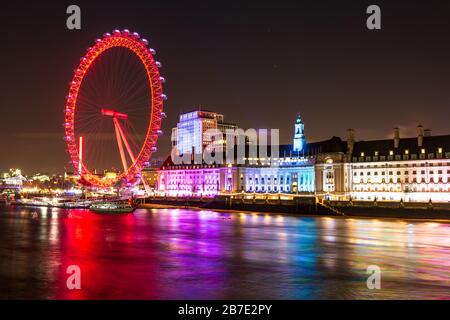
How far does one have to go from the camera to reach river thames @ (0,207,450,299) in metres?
24.3

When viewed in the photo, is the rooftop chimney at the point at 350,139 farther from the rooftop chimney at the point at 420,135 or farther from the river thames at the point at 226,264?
the river thames at the point at 226,264

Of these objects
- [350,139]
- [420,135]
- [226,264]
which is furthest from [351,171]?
[226,264]

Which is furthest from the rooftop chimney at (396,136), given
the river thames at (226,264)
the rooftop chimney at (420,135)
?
the river thames at (226,264)

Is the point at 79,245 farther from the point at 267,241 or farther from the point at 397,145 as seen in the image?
the point at 397,145

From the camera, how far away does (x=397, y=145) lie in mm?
115000

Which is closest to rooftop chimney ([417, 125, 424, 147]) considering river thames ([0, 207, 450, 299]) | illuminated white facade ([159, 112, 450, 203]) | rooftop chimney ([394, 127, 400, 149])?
illuminated white facade ([159, 112, 450, 203])

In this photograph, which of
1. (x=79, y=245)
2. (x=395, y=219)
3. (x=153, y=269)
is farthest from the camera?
(x=395, y=219)

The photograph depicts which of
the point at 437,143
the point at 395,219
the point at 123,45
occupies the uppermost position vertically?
the point at 123,45

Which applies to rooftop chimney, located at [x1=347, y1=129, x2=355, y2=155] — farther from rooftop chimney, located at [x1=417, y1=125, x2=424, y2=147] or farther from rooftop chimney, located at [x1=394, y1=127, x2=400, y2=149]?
rooftop chimney, located at [x1=417, y1=125, x2=424, y2=147]

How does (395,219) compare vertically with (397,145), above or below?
below

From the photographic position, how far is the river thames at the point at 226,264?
958 inches
